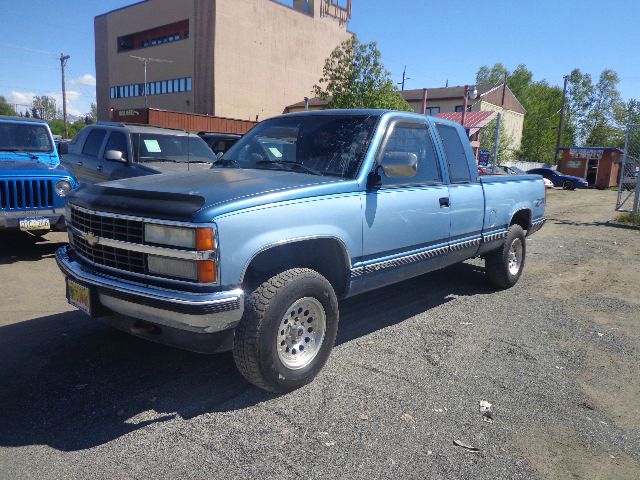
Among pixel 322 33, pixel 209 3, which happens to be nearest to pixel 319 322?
pixel 209 3

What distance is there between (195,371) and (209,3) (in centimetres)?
4260

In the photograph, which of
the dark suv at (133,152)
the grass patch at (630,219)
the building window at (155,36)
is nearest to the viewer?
the dark suv at (133,152)

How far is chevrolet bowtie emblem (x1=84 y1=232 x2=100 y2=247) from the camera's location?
10.8ft

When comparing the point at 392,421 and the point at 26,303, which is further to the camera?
the point at 26,303

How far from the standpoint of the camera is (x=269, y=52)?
45.5 meters

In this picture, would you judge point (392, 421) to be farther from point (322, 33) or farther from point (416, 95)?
point (322, 33)

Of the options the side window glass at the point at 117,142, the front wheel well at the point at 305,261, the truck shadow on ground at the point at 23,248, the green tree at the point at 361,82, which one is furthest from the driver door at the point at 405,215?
the green tree at the point at 361,82

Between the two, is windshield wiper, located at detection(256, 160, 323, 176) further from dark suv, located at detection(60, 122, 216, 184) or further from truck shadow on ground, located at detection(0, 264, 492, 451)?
dark suv, located at detection(60, 122, 216, 184)

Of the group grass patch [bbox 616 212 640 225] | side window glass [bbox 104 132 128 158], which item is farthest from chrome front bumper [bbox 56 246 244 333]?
grass patch [bbox 616 212 640 225]

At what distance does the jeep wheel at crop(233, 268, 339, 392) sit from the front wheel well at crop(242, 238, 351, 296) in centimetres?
16

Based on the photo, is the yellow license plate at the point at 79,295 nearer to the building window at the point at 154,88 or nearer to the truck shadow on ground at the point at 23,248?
the truck shadow on ground at the point at 23,248

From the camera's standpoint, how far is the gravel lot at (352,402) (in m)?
2.72

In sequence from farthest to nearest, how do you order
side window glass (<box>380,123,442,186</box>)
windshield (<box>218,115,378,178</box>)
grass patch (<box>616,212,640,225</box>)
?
grass patch (<box>616,212,640,225</box>), side window glass (<box>380,123,442,186</box>), windshield (<box>218,115,378,178</box>)

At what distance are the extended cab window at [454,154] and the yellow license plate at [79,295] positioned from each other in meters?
3.54
